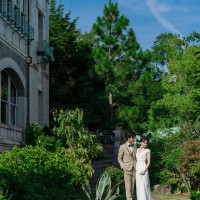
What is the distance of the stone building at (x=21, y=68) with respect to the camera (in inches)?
554

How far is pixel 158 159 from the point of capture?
16078 millimetres

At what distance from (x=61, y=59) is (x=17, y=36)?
13243mm

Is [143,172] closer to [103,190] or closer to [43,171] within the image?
[103,190]

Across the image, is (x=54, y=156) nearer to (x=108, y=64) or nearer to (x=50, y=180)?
(x=50, y=180)

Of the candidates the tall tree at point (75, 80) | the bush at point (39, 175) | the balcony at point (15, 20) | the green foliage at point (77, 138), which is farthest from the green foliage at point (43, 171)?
the tall tree at point (75, 80)

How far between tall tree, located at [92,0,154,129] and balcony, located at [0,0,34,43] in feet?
32.4

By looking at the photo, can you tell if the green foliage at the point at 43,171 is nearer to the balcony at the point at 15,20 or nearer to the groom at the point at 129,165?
the groom at the point at 129,165

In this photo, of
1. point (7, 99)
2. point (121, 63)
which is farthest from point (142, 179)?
point (121, 63)

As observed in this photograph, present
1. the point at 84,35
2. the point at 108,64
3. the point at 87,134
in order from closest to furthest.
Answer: the point at 87,134 < the point at 108,64 < the point at 84,35

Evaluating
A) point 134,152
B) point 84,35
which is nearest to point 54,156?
point 134,152

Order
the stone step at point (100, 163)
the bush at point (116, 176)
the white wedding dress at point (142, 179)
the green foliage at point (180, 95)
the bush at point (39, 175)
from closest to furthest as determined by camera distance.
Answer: the bush at point (39, 175)
the white wedding dress at point (142, 179)
the bush at point (116, 176)
the stone step at point (100, 163)
the green foliage at point (180, 95)

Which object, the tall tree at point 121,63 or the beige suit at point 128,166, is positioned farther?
the tall tree at point 121,63

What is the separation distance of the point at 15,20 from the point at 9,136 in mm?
4582

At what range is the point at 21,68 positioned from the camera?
16.2 meters
